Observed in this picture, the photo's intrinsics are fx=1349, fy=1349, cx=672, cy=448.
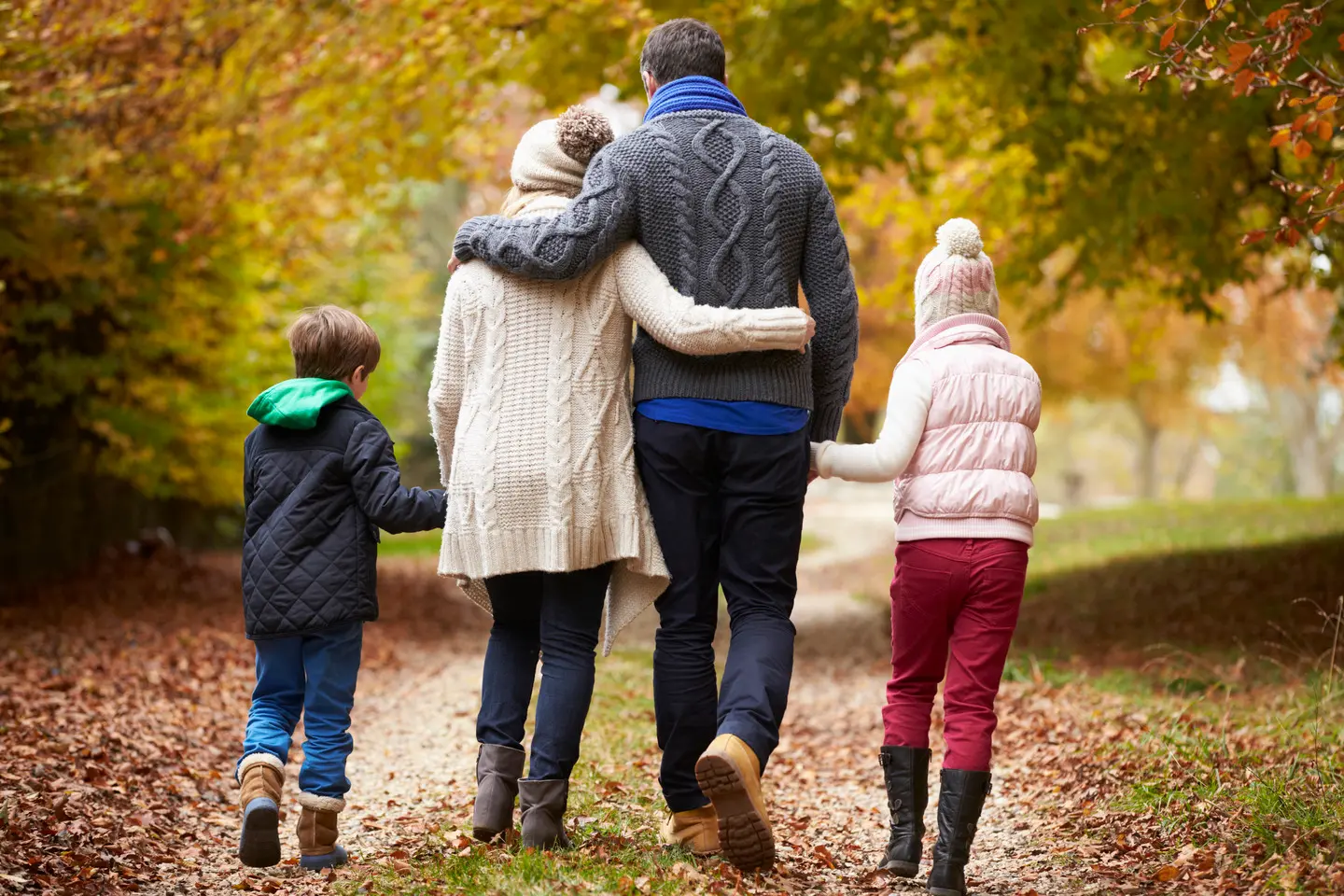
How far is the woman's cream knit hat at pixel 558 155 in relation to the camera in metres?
4.02

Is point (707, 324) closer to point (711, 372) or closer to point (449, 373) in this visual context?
point (711, 372)

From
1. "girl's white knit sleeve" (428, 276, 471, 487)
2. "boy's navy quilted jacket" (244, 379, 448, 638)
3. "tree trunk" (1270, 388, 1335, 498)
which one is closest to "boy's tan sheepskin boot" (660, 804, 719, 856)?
"boy's navy quilted jacket" (244, 379, 448, 638)

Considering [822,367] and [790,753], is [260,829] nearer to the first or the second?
[822,367]

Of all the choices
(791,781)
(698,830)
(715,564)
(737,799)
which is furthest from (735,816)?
(791,781)

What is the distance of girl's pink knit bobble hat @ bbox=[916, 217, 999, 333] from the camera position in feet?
13.2

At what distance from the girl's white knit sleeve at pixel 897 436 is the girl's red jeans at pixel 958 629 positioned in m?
0.25

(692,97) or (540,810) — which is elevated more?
(692,97)

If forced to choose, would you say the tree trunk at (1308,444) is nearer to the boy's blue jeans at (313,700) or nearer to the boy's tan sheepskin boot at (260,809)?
the boy's blue jeans at (313,700)

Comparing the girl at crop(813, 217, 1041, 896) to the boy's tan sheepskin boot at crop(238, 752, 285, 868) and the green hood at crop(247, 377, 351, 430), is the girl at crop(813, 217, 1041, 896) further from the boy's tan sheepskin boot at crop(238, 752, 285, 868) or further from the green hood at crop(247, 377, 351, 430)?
the boy's tan sheepskin boot at crop(238, 752, 285, 868)

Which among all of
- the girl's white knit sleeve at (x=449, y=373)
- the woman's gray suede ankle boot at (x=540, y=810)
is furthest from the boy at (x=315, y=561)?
the woman's gray suede ankle boot at (x=540, y=810)

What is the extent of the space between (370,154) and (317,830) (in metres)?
7.70

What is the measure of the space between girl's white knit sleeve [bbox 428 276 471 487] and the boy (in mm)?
171

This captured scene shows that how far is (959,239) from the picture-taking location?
4.02 metres

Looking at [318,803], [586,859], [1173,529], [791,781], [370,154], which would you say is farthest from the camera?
[1173,529]
